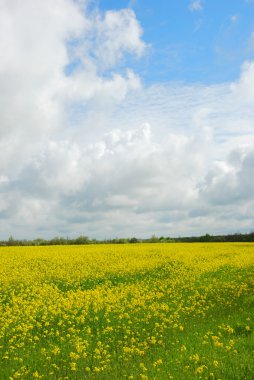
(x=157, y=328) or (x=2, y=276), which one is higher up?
(x=2, y=276)

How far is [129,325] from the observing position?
1428 centimetres

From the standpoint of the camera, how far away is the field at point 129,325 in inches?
406

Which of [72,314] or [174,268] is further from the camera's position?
[174,268]

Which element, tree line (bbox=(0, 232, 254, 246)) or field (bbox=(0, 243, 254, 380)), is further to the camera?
tree line (bbox=(0, 232, 254, 246))

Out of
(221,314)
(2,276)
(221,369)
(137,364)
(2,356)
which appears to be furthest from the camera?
(2,276)

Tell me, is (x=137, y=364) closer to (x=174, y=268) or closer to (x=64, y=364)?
(x=64, y=364)

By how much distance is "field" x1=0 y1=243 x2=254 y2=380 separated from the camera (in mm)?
10320

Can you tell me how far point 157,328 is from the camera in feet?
46.1

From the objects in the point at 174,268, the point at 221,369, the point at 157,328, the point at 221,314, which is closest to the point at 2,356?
the point at 157,328

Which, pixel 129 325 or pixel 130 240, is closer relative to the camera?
pixel 129 325

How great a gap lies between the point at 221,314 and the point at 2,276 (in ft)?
47.1

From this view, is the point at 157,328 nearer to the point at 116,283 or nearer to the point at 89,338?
the point at 89,338

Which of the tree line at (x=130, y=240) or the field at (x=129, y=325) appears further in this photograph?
the tree line at (x=130, y=240)

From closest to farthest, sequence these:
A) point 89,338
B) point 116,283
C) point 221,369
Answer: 1. point 221,369
2. point 89,338
3. point 116,283
